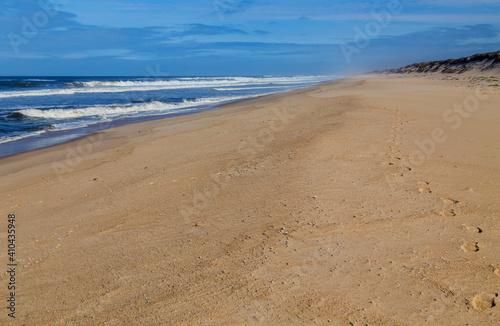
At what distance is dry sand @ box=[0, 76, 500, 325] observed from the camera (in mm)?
2533

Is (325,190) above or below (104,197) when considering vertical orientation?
above

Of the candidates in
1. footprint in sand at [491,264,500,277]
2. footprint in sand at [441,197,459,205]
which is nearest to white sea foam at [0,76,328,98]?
footprint in sand at [441,197,459,205]

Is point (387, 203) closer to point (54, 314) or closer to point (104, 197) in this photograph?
point (54, 314)

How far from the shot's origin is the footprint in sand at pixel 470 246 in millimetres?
3018

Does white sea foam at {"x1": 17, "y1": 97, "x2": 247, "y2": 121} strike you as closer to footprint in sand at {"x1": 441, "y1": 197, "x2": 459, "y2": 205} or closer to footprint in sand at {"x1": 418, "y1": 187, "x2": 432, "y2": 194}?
footprint in sand at {"x1": 418, "y1": 187, "x2": 432, "y2": 194}

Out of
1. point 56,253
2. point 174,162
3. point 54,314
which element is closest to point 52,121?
point 174,162

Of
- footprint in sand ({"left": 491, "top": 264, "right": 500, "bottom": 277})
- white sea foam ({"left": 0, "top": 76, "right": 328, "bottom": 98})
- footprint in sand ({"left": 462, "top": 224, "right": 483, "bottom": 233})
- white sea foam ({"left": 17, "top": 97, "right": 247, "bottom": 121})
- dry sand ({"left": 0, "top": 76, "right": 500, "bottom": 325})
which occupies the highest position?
footprint in sand ({"left": 462, "top": 224, "right": 483, "bottom": 233})

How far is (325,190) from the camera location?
4.25m

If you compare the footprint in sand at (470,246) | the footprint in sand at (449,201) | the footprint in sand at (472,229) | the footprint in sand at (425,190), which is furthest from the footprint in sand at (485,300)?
the footprint in sand at (425,190)

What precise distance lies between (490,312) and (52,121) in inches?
656

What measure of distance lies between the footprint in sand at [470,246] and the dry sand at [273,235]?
2 cm

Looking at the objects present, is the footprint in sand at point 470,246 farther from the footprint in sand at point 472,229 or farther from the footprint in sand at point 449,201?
the footprint in sand at point 449,201

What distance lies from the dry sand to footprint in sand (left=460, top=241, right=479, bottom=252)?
0.02 meters

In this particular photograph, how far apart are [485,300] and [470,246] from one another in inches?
28.4
